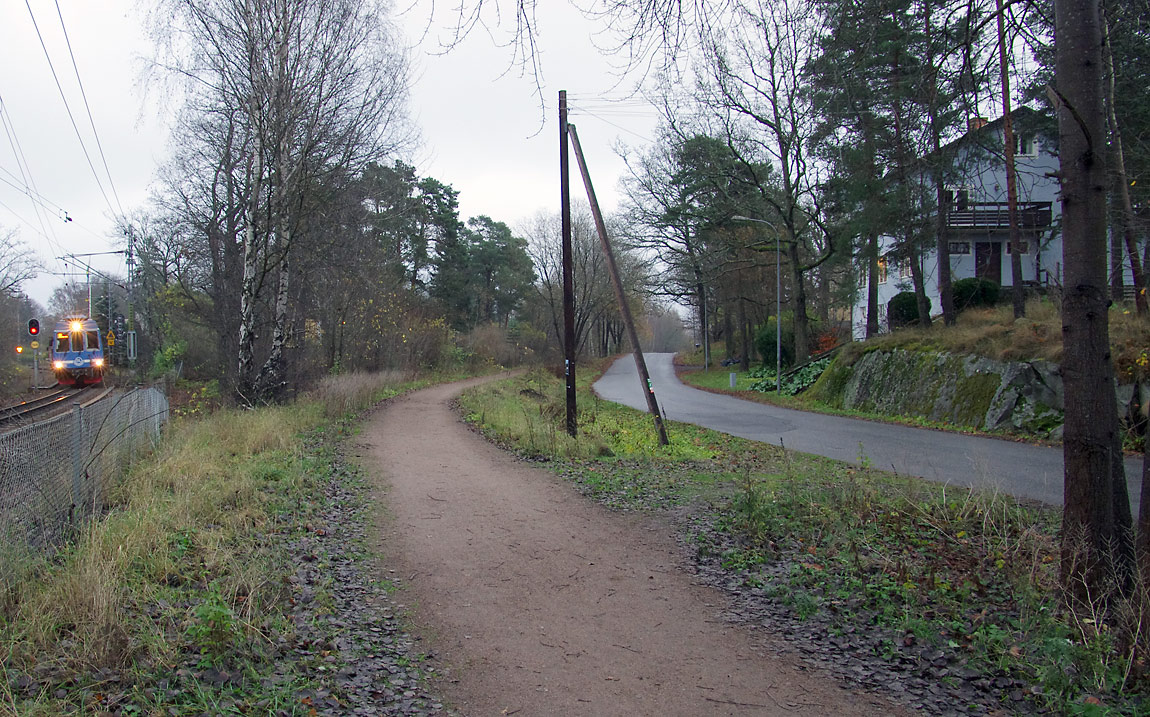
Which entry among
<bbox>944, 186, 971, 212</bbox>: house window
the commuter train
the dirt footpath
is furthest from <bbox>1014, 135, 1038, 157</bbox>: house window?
the commuter train

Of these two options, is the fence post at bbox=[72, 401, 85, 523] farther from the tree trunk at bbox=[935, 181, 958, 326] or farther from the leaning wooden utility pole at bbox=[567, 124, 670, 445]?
the tree trunk at bbox=[935, 181, 958, 326]

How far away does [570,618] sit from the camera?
17.0 ft

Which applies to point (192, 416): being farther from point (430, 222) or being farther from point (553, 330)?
point (553, 330)

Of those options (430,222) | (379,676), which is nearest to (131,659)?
(379,676)

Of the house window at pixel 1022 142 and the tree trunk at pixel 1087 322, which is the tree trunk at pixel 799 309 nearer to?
the house window at pixel 1022 142

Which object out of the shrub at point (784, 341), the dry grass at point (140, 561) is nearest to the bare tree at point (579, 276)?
the shrub at point (784, 341)

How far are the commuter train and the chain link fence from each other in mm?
29962

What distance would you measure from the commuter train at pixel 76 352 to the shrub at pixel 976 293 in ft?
124

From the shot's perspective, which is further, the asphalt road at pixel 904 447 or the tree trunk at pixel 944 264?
the tree trunk at pixel 944 264

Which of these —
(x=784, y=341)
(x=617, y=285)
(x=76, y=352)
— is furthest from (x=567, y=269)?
(x=76, y=352)

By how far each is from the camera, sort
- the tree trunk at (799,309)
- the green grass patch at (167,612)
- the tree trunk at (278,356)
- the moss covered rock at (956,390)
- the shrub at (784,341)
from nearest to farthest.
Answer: the green grass patch at (167,612) → the moss covered rock at (956,390) → the tree trunk at (278,356) → the tree trunk at (799,309) → the shrub at (784,341)

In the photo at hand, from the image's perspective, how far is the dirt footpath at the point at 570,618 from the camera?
4.02 metres

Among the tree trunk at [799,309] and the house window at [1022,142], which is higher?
the house window at [1022,142]

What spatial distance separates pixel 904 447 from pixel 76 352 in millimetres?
35836
